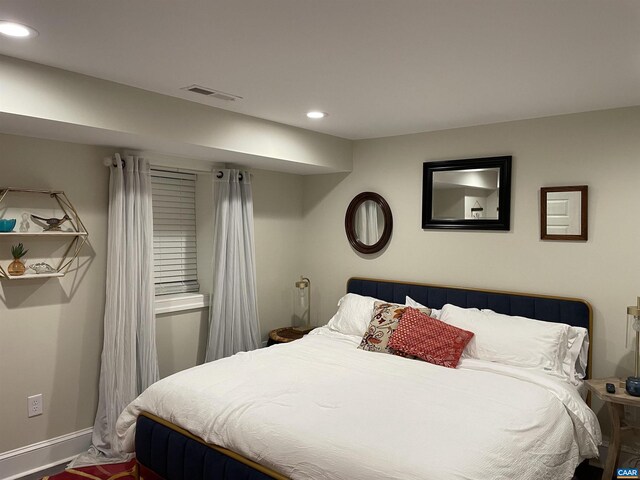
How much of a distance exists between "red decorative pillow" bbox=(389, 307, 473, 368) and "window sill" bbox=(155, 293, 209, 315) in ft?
5.35

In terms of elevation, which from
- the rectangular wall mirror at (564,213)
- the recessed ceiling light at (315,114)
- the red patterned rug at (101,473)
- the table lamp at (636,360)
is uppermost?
the recessed ceiling light at (315,114)

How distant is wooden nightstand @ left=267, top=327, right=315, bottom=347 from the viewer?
418cm

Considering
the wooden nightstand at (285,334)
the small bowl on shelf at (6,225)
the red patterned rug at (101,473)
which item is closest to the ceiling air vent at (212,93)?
the small bowl on shelf at (6,225)

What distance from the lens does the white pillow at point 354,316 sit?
3.89m

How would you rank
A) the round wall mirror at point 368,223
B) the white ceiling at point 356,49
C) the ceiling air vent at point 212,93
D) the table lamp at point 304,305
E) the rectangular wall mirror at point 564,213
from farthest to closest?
the table lamp at point 304,305 → the round wall mirror at point 368,223 → the rectangular wall mirror at point 564,213 → the ceiling air vent at point 212,93 → the white ceiling at point 356,49

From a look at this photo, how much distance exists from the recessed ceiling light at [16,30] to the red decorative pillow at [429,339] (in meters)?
2.77

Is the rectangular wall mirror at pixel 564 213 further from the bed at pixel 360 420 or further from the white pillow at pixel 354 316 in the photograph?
the white pillow at pixel 354 316

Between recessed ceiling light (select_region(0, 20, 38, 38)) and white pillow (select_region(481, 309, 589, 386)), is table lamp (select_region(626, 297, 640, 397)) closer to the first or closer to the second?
white pillow (select_region(481, 309, 589, 386))

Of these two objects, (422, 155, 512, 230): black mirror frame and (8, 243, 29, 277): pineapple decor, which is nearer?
(8, 243, 29, 277): pineapple decor

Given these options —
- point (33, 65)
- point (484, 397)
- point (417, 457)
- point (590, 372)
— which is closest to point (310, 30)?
point (33, 65)

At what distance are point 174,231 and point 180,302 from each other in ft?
2.03

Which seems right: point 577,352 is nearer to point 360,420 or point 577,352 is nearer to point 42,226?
point 360,420

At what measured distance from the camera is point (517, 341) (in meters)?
3.18

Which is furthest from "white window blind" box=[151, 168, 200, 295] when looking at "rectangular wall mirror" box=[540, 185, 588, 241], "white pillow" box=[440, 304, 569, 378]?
"rectangular wall mirror" box=[540, 185, 588, 241]
